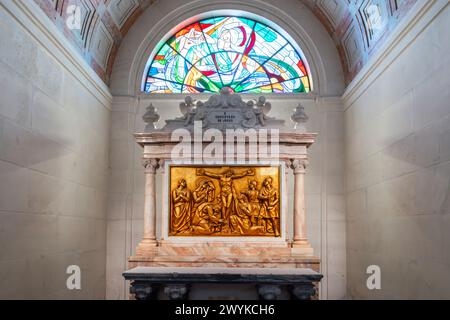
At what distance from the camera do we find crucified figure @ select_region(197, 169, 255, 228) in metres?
8.23

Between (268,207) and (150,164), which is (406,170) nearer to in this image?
(268,207)

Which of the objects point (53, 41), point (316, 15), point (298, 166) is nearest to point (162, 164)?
point (298, 166)

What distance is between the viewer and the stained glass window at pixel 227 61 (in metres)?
11.0

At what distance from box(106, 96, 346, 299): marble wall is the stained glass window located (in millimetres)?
525

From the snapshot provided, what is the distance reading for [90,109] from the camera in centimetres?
931

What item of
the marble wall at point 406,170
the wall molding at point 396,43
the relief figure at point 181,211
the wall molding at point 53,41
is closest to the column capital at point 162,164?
the relief figure at point 181,211

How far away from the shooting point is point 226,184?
8266mm

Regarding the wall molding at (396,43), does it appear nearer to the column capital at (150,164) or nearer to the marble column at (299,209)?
the marble column at (299,209)

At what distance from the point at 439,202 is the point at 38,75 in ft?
16.6

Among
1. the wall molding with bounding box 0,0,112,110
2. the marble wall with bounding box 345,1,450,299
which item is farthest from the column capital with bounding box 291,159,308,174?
the wall molding with bounding box 0,0,112,110

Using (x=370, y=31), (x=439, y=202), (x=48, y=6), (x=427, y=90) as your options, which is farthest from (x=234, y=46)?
(x=439, y=202)

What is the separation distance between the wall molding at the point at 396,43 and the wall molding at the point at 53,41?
14.7 feet

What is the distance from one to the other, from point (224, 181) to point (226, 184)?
54 millimetres

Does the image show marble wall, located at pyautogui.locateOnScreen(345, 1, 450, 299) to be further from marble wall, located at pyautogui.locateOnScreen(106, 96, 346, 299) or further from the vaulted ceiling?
the vaulted ceiling
